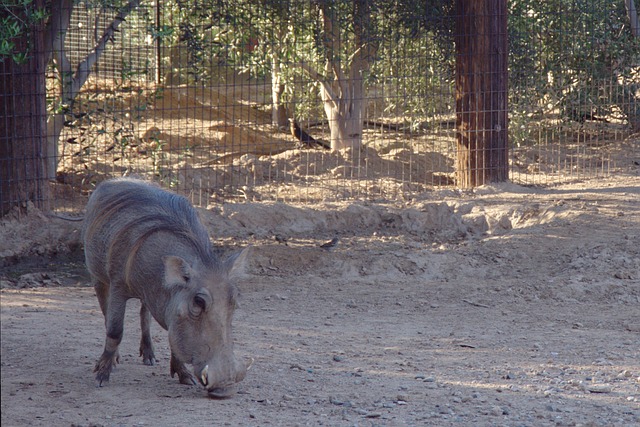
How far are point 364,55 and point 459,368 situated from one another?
235 inches

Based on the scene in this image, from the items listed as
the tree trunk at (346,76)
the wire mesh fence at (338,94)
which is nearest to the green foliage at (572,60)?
the wire mesh fence at (338,94)

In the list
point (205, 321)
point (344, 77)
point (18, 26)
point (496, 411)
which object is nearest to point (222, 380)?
point (205, 321)

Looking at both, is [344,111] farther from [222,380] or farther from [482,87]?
[222,380]

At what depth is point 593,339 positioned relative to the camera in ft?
19.8

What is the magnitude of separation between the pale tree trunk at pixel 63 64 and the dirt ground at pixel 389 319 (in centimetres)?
90

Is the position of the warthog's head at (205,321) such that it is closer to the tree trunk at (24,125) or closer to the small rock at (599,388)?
the small rock at (599,388)

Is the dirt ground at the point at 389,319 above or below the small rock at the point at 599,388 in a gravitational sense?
above

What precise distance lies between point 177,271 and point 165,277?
0.29ft

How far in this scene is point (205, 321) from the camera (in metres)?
4.19

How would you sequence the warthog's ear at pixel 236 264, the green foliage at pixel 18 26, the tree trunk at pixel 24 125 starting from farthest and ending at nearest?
the tree trunk at pixel 24 125
the green foliage at pixel 18 26
the warthog's ear at pixel 236 264

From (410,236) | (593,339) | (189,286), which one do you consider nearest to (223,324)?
(189,286)

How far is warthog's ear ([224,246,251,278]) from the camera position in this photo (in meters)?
4.39

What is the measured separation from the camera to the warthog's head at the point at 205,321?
4129mm

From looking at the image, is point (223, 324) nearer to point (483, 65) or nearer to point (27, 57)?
point (27, 57)
